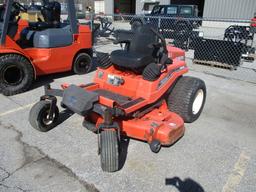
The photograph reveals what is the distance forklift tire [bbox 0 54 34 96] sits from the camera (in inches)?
194

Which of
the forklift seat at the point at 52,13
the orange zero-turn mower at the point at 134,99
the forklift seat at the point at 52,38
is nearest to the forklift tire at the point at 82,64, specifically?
the forklift seat at the point at 52,38

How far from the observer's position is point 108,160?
2871 millimetres

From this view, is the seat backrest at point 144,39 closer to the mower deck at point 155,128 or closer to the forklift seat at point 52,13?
the mower deck at point 155,128

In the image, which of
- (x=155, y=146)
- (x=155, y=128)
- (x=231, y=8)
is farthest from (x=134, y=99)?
(x=231, y=8)

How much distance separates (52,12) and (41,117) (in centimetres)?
334

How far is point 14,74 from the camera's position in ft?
17.0

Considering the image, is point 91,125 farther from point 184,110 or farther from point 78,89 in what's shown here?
point 184,110

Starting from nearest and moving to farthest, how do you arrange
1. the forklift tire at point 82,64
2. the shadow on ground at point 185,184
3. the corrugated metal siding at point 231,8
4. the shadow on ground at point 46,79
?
the shadow on ground at point 185,184 < the shadow on ground at point 46,79 < the forklift tire at point 82,64 < the corrugated metal siding at point 231,8

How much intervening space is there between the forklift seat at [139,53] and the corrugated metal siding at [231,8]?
1725 centimetres

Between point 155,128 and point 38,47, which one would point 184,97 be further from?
point 38,47

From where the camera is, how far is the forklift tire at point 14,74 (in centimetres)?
492

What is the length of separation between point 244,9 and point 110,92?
17911 mm

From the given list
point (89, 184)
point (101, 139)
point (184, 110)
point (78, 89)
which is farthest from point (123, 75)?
point (89, 184)

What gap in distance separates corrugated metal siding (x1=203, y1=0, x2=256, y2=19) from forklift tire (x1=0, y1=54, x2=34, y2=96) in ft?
57.4
